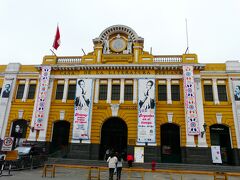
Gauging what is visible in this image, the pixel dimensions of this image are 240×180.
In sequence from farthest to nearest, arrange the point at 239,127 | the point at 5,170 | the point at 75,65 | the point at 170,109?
1. the point at 75,65
2. the point at 170,109
3. the point at 239,127
4. the point at 5,170

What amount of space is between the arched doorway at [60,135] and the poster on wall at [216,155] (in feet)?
56.8

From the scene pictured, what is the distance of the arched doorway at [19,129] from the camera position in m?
26.5

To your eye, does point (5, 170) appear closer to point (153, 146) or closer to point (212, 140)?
point (153, 146)

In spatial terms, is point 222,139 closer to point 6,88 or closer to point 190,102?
point 190,102

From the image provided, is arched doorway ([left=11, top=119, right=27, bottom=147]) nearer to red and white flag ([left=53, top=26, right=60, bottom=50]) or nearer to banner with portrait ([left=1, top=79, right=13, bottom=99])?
banner with portrait ([left=1, top=79, right=13, bottom=99])

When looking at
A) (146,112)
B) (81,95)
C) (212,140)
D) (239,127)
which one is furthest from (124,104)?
(239,127)

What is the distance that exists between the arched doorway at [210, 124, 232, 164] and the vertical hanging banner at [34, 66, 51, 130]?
20.7 m

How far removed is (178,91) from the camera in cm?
2561

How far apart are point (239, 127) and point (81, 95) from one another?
61.9 ft

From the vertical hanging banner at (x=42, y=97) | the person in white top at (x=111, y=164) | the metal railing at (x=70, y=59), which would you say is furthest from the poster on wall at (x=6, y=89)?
the person in white top at (x=111, y=164)

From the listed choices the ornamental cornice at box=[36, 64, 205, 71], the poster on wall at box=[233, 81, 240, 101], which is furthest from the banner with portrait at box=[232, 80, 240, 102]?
the ornamental cornice at box=[36, 64, 205, 71]

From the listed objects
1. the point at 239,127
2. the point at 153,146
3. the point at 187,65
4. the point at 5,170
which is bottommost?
the point at 5,170

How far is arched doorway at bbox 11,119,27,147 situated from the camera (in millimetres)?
26500

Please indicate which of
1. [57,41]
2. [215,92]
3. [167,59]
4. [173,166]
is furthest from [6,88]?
[215,92]
